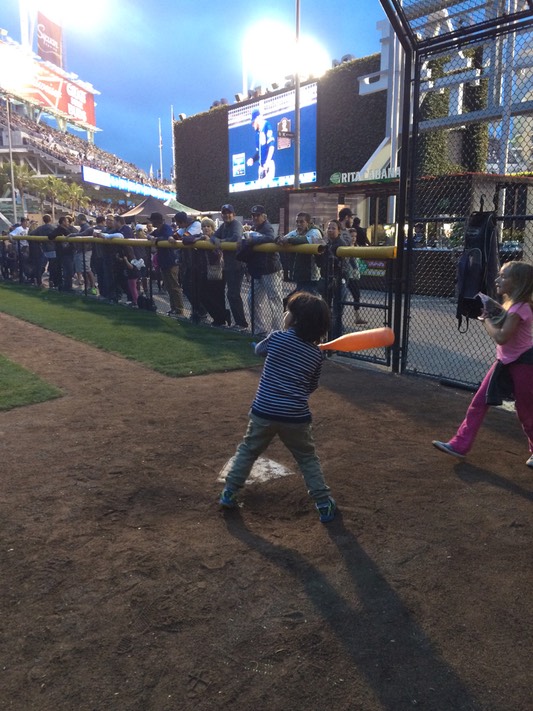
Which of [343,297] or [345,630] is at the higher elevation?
[343,297]

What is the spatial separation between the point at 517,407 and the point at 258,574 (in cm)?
245

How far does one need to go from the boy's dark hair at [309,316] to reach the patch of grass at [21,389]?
3.48 metres

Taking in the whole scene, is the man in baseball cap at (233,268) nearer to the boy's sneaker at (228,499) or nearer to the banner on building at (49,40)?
the boy's sneaker at (228,499)

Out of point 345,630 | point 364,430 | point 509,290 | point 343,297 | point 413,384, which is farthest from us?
point 343,297

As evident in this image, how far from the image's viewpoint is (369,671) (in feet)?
7.64

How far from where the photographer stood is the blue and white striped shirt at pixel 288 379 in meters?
3.53

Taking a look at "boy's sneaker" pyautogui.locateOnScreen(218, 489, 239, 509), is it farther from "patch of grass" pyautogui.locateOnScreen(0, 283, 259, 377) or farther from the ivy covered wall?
the ivy covered wall

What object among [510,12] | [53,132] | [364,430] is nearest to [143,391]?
[364,430]

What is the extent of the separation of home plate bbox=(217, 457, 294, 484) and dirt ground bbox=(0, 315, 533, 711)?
0.12 metres

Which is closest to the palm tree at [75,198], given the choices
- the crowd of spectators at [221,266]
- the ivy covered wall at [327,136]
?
the ivy covered wall at [327,136]

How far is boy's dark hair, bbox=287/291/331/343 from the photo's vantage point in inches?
138

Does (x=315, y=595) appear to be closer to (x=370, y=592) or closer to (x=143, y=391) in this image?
(x=370, y=592)

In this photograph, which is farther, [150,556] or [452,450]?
[452,450]

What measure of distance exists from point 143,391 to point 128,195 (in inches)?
3214
